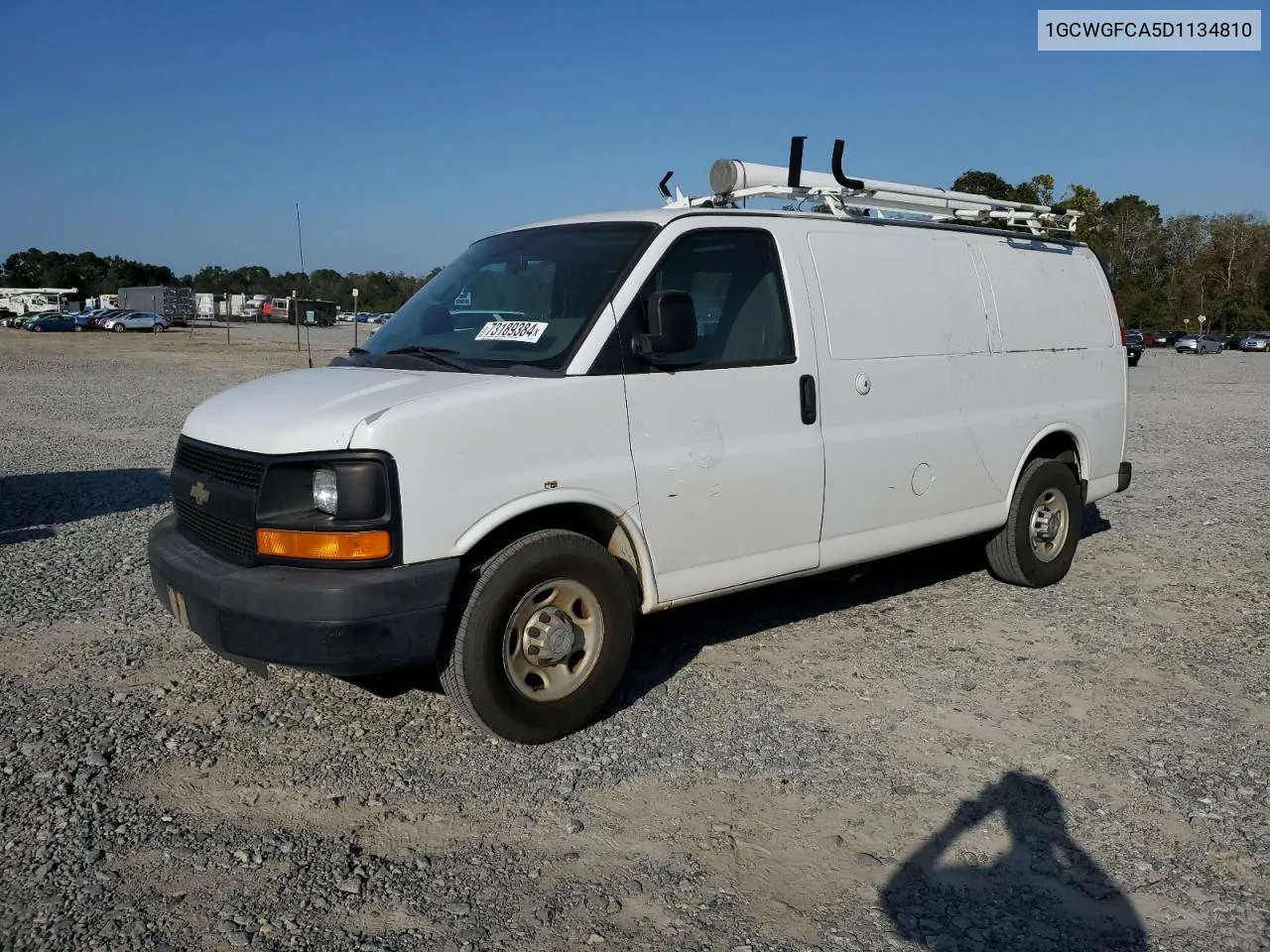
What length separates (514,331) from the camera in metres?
4.79

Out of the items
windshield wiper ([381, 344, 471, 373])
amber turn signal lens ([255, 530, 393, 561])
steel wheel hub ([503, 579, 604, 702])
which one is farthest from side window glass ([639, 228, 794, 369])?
amber turn signal lens ([255, 530, 393, 561])

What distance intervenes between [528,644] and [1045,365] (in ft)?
12.6

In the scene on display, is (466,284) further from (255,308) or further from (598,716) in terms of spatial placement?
(255,308)

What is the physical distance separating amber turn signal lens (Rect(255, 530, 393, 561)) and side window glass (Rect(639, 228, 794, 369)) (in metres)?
1.62

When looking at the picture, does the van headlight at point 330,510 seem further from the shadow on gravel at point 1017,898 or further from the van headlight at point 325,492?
the shadow on gravel at point 1017,898

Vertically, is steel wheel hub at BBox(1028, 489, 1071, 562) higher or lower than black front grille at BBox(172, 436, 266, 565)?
lower

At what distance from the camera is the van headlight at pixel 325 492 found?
13.1 ft

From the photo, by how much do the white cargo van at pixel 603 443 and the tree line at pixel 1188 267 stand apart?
74.4 m

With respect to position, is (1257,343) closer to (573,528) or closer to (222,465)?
(573,528)

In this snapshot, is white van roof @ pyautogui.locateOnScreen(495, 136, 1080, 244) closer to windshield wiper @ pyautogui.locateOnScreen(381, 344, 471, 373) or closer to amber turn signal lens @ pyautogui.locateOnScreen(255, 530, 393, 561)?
windshield wiper @ pyautogui.locateOnScreen(381, 344, 471, 373)

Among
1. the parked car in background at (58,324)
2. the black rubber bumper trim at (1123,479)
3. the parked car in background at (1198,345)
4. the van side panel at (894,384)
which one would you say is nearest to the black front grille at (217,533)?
the van side panel at (894,384)

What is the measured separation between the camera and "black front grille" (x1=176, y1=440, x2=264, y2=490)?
420cm

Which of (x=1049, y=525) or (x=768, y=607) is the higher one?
(x=1049, y=525)

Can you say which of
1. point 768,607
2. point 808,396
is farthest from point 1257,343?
point 808,396
